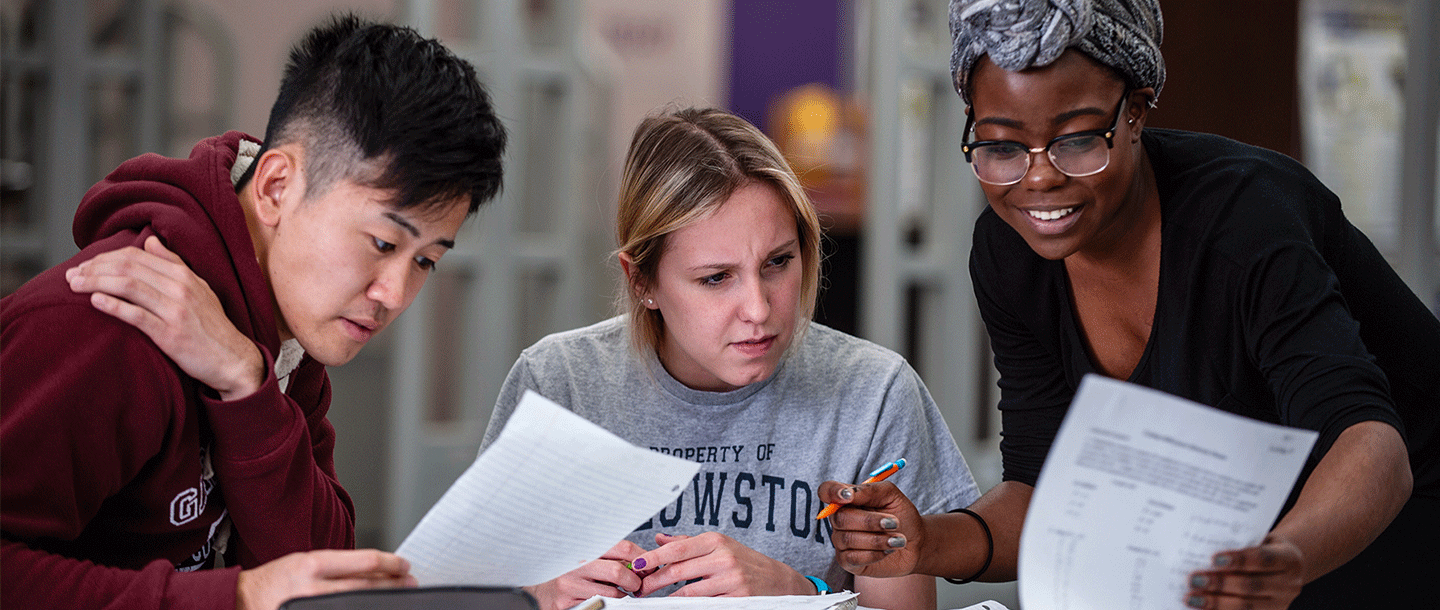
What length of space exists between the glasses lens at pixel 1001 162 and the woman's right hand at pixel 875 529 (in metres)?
0.30

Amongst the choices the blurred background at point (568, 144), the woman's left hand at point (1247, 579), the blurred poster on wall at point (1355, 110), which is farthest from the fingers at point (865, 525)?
the blurred poster on wall at point (1355, 110)

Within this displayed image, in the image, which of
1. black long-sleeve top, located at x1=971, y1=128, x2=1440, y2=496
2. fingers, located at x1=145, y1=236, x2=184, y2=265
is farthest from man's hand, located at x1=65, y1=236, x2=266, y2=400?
black long-sleeve top, located at x1=971, y1=128, x2=1440, y2=496

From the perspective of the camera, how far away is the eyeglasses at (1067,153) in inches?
37.4

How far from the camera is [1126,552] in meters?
0.67

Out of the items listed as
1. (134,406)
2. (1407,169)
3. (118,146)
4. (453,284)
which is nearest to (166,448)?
(134,406)

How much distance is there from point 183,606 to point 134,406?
0.14 m

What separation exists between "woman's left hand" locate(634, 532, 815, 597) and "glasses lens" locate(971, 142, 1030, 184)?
429mm

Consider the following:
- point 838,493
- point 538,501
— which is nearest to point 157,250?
point 538,501

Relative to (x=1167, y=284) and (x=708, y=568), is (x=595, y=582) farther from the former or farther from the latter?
(x=1167, y=284)

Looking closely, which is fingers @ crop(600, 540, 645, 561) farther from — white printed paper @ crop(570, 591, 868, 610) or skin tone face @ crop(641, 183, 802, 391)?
skin tone face @ crop(641, 183, 802, 391)

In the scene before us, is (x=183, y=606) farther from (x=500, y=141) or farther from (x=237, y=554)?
(x=500, y=141)

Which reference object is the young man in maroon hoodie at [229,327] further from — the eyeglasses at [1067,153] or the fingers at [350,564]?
the eyeglasses at [1067,153]

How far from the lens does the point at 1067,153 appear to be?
0.95 meters

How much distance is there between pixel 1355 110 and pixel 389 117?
→ 381 cm
